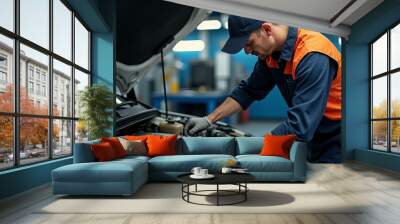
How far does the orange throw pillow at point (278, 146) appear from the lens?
5754 millimetres

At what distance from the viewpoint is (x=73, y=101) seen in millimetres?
6809

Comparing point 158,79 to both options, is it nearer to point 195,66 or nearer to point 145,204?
point 195,66

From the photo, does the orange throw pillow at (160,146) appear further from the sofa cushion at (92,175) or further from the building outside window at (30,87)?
the building outside window at (30,87)

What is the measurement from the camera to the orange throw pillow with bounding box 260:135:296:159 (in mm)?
5754

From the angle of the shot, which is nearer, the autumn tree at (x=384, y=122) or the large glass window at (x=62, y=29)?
the large glass window at (x=62, y=29)

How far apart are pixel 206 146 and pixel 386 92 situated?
366cm

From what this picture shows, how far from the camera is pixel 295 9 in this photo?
648cm

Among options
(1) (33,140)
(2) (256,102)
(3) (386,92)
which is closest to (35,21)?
(1) (33,140)

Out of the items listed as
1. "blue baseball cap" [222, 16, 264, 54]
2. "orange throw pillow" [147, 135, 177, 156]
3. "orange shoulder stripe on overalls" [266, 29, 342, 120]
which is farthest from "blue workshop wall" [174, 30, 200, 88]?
"orange throw pillow" [147, 135, 177, 156]

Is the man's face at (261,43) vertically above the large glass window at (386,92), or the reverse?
the man's face at (261,43)

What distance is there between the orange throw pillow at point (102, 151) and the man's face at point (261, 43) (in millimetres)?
3634

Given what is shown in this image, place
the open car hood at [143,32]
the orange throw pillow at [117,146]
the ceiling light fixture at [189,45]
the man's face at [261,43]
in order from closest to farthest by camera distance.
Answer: the orange throw pillow at [117,146]
the man's face at [261,43]
the open car hood at [143,32]
the ceiling light fixture at [189,45]

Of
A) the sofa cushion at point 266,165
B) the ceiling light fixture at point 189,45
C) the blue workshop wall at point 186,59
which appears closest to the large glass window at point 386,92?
the sofa cushion at point 266,165

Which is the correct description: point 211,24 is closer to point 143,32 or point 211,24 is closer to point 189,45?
point 189,45
